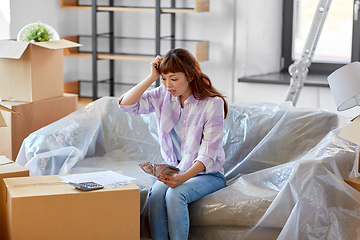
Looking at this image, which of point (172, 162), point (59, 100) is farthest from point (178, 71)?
point (59, 100)

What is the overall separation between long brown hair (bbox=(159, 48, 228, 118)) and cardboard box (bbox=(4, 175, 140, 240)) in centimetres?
50

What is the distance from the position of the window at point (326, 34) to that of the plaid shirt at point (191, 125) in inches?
70.1

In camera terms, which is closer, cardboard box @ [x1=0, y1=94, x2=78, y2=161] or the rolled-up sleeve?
the rolled-up sleeve

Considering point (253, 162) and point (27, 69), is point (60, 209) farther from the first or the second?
point (27, 69)

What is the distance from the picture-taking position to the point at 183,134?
188 centimetres

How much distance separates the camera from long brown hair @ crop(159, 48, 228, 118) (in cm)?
179

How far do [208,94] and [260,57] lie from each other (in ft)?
5.43

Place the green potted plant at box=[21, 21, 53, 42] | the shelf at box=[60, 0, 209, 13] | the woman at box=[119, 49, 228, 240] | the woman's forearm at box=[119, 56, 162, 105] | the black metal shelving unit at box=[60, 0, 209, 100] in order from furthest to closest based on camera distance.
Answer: the black metal shelving unit at box=[60, 0, 209, 100]
the shelf at box=[60, 0, 209, 13]
the green potted plant at box=[21, 21, 53, 42]
the woman's forearm at box=[119, 56, 162, 105]
the woman at box=[119, 49, 228, 240]

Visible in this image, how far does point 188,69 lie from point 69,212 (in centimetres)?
69

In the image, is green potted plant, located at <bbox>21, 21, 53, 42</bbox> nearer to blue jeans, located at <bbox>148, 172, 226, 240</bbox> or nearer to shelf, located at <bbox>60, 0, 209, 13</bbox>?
shelf, located at <bbox>60, 0, 209, 13</bbox>

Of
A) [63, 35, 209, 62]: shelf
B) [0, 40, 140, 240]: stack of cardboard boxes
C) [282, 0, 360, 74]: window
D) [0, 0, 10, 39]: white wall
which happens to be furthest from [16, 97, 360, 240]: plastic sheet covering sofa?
[282, 0, 360, 74]: window

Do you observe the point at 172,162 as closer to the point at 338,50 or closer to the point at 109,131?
the point at 109,131

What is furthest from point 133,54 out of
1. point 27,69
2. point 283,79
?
point 27,69

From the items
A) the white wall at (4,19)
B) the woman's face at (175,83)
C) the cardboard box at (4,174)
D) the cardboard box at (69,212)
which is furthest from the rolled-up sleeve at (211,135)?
the white wall at (4,19)
